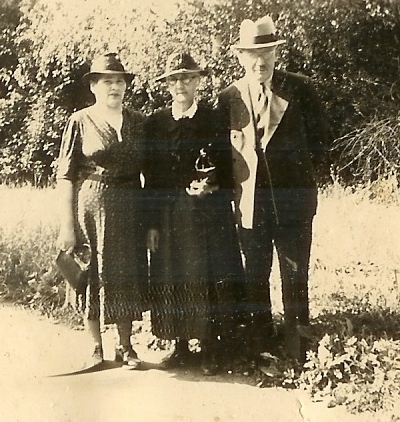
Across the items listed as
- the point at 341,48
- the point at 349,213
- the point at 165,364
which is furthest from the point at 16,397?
the point at 341,48

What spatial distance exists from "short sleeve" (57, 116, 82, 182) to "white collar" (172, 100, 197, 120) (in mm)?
225

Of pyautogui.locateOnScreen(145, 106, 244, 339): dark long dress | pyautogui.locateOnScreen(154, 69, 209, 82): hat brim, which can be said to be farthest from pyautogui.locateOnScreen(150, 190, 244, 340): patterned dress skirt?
pyautogui.locateOnScreen(154, 69, 209, 82): hat brim

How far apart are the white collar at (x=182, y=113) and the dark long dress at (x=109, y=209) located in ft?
0.30

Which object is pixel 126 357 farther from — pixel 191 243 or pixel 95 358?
pixel 191 243

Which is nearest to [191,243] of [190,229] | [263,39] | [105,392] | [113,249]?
[190,229]

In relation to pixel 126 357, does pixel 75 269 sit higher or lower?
higher

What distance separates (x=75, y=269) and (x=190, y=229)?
277 mm

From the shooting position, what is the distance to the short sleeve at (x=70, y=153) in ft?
5.00

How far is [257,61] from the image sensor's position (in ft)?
5.02

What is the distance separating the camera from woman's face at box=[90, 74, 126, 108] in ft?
5.02

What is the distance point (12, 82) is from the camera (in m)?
1.56

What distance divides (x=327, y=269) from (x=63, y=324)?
2.00 feet

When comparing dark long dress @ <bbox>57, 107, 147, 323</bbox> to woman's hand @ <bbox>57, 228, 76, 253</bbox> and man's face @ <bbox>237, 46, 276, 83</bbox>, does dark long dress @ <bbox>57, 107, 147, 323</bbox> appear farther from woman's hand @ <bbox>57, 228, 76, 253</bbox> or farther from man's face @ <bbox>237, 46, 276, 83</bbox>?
man's face @ <bbox>237, 46, 276, 83</bbox>

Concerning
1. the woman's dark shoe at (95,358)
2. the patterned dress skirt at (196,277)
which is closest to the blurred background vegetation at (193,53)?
the patterned dress skirt at (196,277)
